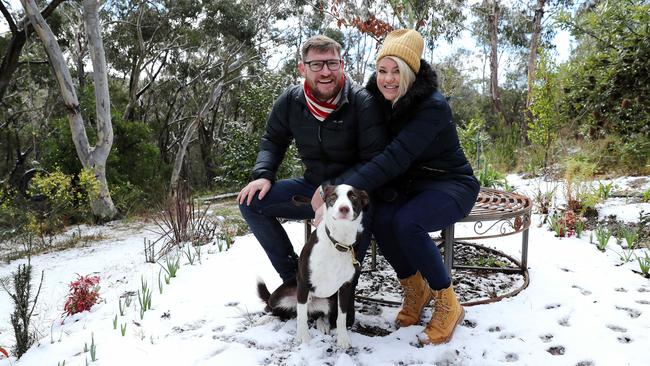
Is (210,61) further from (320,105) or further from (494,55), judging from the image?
(320,105)

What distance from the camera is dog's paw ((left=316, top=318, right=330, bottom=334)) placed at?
2436 mm

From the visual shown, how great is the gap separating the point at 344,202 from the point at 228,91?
744 inches

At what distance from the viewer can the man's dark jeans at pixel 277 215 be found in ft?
8.88

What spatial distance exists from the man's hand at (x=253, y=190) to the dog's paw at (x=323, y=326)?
83cm

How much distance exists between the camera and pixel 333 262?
214cm

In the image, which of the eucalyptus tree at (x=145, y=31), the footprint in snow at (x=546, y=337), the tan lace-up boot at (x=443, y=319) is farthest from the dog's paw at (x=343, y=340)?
the eucalyptus tree at (x=145, y=31)

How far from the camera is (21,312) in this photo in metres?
2.59

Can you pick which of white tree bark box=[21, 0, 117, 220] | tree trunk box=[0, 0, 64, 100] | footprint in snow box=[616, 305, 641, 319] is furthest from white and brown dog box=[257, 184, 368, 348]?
tree trunk box=[0, 0, 64, 100]

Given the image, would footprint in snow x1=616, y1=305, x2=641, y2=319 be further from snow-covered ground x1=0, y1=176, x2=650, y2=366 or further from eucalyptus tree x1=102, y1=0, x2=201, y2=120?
eucalyptus tree x1=102, y1=0, x2=201, y2=120

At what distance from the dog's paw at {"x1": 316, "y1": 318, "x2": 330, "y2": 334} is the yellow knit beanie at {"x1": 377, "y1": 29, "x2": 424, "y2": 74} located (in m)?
1.54

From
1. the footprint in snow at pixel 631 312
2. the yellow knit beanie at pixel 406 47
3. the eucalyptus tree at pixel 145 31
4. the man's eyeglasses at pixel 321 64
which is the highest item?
the eucalyptus tree at pixel 145 31

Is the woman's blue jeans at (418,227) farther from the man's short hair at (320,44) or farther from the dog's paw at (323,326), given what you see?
the man's short hair at (320,44)

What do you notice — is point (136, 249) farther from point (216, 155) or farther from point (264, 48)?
point (216, 155)

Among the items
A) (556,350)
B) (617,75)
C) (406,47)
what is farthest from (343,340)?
(617,75)
